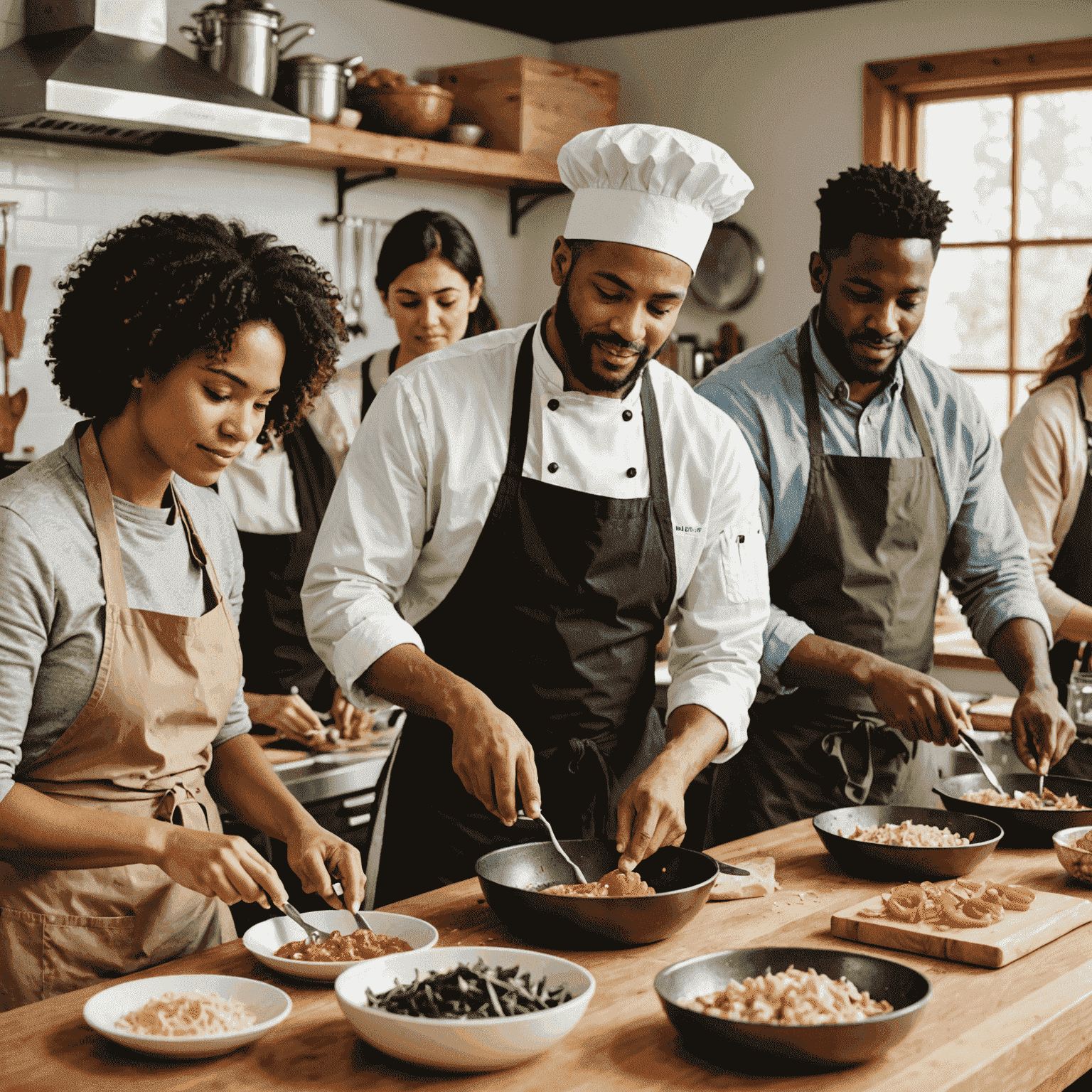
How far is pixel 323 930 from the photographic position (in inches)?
A: 64.7

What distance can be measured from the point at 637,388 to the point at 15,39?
2.67 metres

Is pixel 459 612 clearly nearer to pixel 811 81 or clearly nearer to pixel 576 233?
pixel 576 233

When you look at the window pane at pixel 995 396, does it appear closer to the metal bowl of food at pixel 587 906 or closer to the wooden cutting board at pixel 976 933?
the wooden cutting board at pixel 976 933

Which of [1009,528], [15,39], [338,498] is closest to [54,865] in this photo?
[338,498]

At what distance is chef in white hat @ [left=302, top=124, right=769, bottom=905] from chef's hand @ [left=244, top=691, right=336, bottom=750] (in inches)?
38.8

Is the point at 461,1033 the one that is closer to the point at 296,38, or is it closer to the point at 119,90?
the point at 119,90

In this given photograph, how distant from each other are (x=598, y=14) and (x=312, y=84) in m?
1.60

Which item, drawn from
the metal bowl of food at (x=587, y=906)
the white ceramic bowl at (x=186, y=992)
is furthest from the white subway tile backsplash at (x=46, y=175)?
the white ceramic bowl at (x=186, y=992)

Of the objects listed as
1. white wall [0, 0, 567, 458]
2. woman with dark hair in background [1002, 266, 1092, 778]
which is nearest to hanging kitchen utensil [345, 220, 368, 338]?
white wall [0, 0, 567, 458]

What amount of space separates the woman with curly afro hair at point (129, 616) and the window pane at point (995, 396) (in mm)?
3684

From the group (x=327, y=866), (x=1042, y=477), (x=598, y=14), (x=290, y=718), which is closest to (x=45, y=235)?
(x=290, y=718)

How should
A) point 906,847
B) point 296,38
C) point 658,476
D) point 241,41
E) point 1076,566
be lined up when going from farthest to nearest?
point 296,38
point 241,41
point 1076,566
point 658,476
point 906,847

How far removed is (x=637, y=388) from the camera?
2188 millimetres

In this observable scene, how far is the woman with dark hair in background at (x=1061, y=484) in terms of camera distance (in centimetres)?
319
